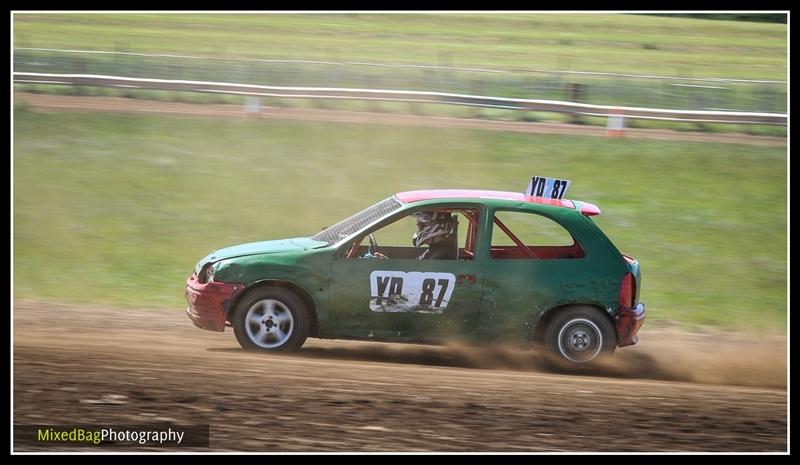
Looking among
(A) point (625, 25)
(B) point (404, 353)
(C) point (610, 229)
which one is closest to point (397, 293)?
(B) point (404, 353)

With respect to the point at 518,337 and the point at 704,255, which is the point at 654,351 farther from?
Answer: the point at 704,255

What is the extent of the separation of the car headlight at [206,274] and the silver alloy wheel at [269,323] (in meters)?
0.47

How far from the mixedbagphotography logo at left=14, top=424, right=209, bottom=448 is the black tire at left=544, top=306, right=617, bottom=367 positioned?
3200 millimetres

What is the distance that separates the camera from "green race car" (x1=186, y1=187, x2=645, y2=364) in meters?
8.40

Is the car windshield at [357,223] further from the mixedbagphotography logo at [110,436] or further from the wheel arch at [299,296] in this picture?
the mixedbagphotography logo at [110,436]

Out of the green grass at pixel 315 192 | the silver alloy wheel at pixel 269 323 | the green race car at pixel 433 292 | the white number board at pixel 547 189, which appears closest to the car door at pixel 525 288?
the green race car at pixel 433 292

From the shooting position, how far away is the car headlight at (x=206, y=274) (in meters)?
8.56

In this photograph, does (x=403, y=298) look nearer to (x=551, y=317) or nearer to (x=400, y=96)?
(x=551, y=317)

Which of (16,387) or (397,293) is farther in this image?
(397,293)

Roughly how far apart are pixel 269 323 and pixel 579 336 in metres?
2.74

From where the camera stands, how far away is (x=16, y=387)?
7566 mm

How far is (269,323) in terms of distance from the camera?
849 cm
